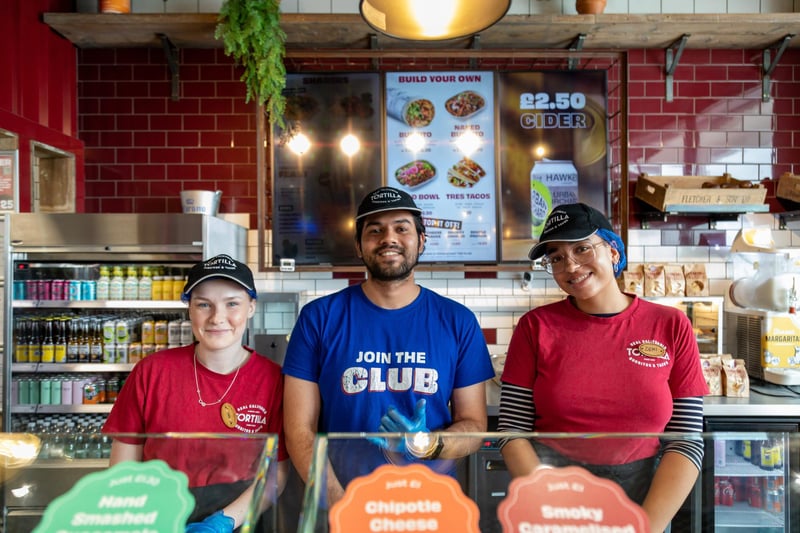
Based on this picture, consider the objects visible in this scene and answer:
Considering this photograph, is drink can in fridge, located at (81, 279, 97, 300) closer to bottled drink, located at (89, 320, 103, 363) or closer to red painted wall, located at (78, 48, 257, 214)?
bottled drink, located at (89, 320, 103, 363)

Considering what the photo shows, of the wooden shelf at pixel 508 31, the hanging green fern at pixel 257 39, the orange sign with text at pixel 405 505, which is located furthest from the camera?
the wooden shelf at pixel 508 31

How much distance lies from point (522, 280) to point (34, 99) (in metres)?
3.31

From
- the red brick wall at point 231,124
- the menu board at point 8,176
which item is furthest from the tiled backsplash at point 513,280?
the menu board at point 8,176

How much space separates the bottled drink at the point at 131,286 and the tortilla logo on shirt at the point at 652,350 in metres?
2.75

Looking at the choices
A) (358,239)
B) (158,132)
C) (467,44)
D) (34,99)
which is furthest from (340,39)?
(358,239)

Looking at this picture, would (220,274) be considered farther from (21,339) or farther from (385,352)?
(21,339)

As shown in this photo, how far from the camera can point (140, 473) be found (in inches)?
33.9

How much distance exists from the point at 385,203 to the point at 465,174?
84.3 inches

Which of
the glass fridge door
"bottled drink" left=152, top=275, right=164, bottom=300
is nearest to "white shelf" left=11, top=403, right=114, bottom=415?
"bottled drink" left=152, top=275, right=164, bottom=300

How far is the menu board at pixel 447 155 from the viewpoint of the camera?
12.2 ft

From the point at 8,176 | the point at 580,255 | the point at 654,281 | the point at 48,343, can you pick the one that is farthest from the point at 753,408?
the point at 8,176

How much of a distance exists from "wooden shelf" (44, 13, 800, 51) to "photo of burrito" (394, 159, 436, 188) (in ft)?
2.56

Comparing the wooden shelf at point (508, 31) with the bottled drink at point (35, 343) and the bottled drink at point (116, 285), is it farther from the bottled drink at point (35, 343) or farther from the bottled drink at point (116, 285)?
the bottled drink at point (35, 343)

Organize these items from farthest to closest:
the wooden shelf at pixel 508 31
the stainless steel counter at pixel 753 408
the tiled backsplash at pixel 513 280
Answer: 1. the tiled backsplash at pixel 513 280
2. the wooden shelf at pixel 508 31
3. the stainless steel counter at pixel 753 408
